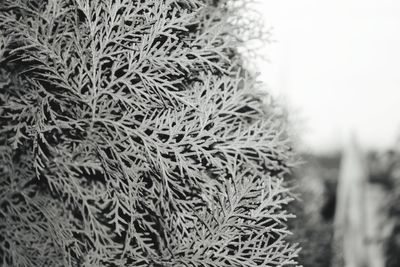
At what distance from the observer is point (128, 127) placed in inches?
183

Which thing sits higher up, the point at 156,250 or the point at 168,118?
the point at 168,118

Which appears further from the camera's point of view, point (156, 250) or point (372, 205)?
point (372, 205)

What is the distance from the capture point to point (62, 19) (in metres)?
4.99

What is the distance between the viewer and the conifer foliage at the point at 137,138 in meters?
4.57

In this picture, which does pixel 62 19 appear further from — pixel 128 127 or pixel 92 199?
pixel 92 199

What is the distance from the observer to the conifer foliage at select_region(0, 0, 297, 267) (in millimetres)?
4570

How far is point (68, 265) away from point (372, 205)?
412 inches

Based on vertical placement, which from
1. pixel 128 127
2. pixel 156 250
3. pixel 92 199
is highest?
pixel 128 127

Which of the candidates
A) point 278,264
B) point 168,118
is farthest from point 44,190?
point 278,264

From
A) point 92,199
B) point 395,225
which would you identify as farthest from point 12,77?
point 395,225

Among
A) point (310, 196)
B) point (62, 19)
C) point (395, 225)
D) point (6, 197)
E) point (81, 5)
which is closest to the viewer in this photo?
point (81, 5)

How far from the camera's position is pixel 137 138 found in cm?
486

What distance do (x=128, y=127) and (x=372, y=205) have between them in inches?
416

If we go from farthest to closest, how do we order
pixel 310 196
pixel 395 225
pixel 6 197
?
pixel 310 196 < pixel 395 225 < pixel 6 197
